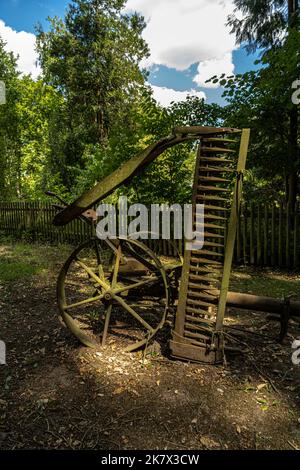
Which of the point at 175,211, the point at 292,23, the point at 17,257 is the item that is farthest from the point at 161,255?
the point at 292,23

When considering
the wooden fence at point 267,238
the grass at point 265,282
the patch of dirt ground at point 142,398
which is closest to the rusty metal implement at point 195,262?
the patch of dirt ground at point 142,398

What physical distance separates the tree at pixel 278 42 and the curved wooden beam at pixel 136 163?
565cm

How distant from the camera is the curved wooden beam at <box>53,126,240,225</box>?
3.26 meters

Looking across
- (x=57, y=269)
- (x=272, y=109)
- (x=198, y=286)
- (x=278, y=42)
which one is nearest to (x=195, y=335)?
(x=198, y=286)

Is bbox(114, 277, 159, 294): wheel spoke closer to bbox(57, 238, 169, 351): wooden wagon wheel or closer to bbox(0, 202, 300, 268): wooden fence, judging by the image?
bbox(57, 238, 169, 351): wooden wagon wheel

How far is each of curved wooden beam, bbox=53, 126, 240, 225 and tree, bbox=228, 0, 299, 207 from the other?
18.5 ft

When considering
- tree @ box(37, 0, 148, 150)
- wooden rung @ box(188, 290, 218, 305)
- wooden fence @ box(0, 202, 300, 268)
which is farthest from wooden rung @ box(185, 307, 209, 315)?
tree @ box(37, 0, 148, 150)

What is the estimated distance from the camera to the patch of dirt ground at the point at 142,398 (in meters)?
2.51

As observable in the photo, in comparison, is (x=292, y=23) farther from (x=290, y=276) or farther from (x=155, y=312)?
(x=155, y=312)

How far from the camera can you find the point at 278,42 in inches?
450

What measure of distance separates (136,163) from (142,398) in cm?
237

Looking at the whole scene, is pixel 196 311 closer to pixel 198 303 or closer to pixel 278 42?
pixel 198 303

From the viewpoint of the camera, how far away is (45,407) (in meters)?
2.90

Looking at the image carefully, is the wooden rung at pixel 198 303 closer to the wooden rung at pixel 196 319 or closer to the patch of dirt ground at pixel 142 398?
the wooden rung at pixel 196 319
